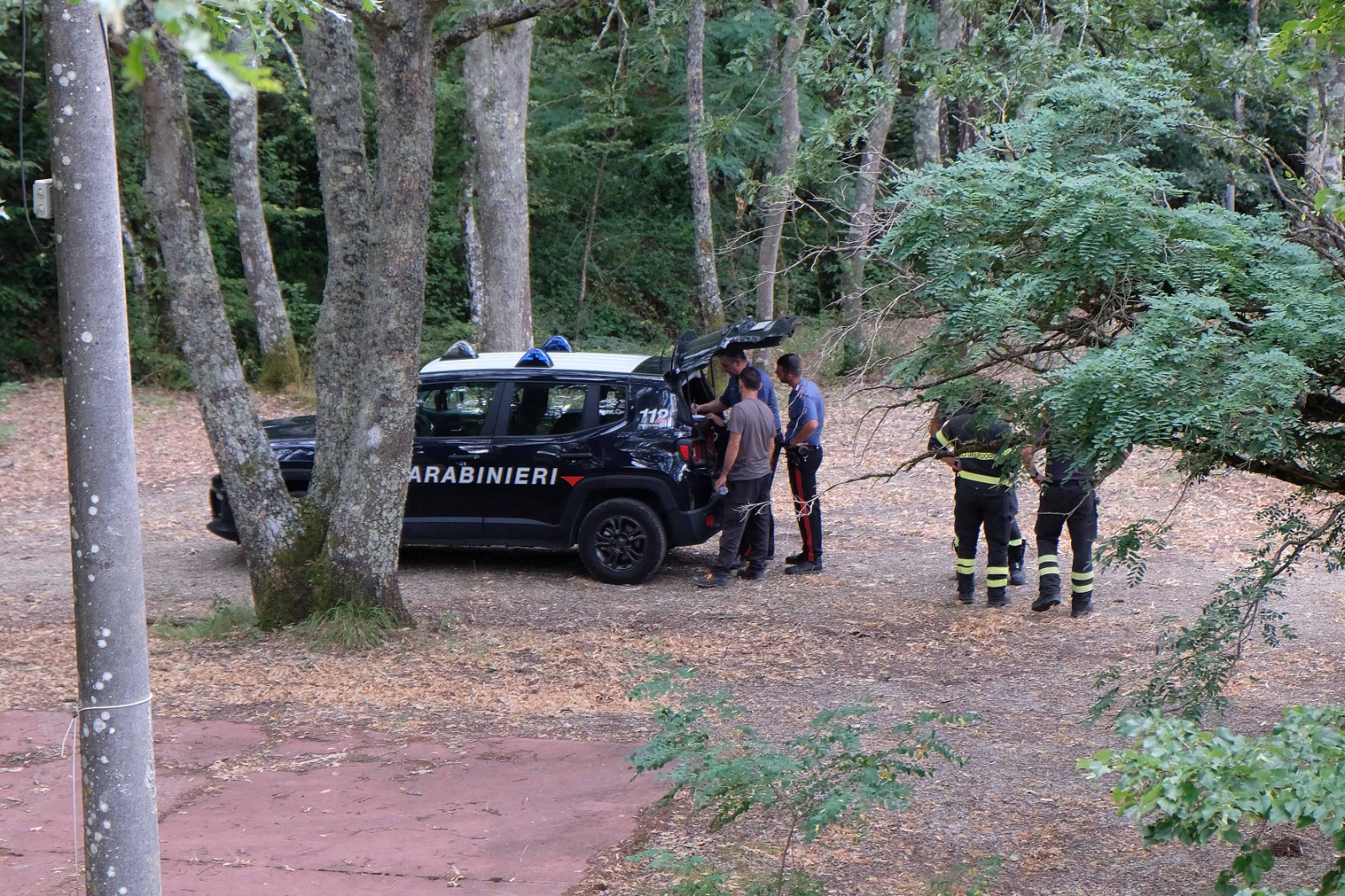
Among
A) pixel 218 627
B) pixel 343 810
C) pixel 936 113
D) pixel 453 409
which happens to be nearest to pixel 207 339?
pixel 218 627

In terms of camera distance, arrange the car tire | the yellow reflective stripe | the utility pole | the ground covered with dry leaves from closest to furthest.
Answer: the utility pole
the ground covered with dry leaves
the yellow reflective stripe
the car tire

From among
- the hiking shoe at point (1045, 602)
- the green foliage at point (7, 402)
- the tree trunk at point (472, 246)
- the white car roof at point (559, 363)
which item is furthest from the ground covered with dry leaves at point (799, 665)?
the tree trunk at point (472, 246)

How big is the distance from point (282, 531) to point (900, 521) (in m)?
6.63

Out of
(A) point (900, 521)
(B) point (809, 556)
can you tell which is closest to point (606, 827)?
(B) point (809, 556)

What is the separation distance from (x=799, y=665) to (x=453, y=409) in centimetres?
375

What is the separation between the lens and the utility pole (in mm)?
3438

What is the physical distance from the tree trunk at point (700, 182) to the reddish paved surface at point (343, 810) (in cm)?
1478

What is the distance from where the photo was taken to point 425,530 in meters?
9.92

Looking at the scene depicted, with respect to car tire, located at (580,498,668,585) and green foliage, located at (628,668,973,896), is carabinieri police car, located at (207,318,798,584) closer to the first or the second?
car tire, located at (580,498,668,585)

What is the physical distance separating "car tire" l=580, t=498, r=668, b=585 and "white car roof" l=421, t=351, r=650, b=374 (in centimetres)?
111

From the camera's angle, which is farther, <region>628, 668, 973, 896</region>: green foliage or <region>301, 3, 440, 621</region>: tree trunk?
<region>301, 3, 440, 621</region>: tree trunk

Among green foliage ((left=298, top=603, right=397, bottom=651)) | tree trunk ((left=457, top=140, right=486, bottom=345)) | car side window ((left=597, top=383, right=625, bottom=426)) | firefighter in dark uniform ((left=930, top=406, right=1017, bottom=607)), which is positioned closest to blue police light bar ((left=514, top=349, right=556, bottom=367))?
car side window ((left=597, top=383, right=625, bottom=426))

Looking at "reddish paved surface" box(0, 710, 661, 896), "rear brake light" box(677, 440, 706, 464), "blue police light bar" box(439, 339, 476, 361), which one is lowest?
"reddish paved surface" box(0, 710, 661, 896)

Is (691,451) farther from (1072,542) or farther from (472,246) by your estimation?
(472,246)
